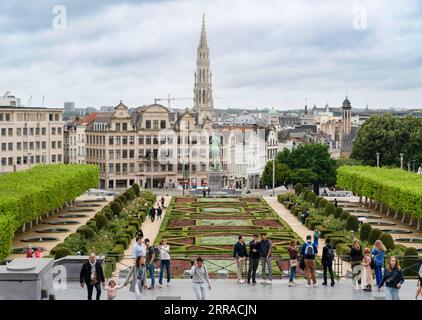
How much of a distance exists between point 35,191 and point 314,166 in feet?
207

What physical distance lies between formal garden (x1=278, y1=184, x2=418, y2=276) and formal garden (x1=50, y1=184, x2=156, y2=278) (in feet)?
37.6

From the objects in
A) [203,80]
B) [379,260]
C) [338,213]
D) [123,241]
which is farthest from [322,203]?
Answer: [203,80]

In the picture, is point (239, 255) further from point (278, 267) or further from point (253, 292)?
point (278, 267)

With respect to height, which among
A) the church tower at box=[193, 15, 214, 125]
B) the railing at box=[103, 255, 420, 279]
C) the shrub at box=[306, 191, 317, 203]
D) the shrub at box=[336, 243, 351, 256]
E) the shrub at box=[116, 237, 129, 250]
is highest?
the church tower at box=[193, 15, 214, 125]

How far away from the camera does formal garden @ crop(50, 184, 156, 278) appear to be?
1602 inches

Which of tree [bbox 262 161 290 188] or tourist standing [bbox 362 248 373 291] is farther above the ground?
tourist standing [bbox 362 248 373 291]

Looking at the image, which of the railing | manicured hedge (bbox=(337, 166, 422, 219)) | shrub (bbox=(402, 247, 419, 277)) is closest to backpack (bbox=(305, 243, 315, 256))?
the railing

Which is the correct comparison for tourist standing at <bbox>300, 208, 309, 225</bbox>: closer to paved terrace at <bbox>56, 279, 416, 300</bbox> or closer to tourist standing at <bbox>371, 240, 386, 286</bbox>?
paved terrace at <bbox>56, 279, 416, 300</bbox>

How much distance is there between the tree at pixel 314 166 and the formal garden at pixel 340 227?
96.5ft

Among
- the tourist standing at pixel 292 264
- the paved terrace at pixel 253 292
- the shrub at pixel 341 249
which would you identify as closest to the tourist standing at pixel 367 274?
the paved terrace at pixel 253 292

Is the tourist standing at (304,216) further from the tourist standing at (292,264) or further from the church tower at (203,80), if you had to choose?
the church tower at (203,80)

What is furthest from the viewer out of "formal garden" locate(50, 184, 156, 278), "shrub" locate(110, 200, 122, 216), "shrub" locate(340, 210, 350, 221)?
"shrub" locate(110, 200, 122, 216)

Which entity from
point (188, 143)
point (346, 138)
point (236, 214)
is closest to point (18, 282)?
point (236, 214)
